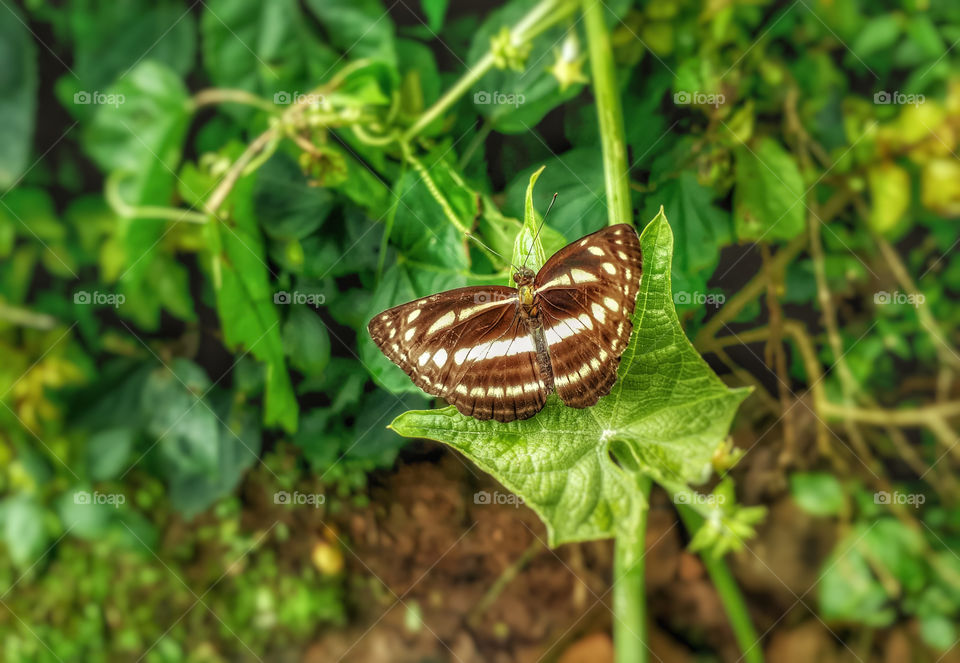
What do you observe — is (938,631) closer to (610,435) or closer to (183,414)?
(610,435)

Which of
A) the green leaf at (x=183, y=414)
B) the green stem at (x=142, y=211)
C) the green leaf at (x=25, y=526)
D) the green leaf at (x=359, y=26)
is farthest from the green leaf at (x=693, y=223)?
the green leaf at (x=25, y=526)

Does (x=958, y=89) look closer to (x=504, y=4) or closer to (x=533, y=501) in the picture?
(x=504, y=4)

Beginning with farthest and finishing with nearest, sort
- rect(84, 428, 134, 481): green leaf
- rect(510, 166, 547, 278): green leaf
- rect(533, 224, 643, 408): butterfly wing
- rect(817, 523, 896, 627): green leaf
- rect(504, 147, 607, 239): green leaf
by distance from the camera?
rect(84, 428, 134, 481): green leaf
rect(817, 523, 896, 627): green leaf
rect(504, 147, 607, 239): green leaf
rect(510, 166, 547, 278): green leaf
rect(533, 224, 643, 408): butterfly wing

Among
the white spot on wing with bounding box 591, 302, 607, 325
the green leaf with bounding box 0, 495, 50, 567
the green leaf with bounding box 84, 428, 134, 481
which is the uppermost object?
the white spot on wing with bounding box 591, 302, 607, 325

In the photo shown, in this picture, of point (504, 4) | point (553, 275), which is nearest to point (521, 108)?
point (504, 4)

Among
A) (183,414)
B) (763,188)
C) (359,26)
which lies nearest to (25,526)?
(183,414)

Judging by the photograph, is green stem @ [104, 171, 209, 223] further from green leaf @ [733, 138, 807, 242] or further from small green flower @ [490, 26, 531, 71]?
green leaf @ [733, 138, 807, 242]

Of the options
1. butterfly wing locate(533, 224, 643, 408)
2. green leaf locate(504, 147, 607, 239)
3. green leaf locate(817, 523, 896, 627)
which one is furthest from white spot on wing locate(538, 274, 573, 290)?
green leaf locate(817, 523, 896, 627)
